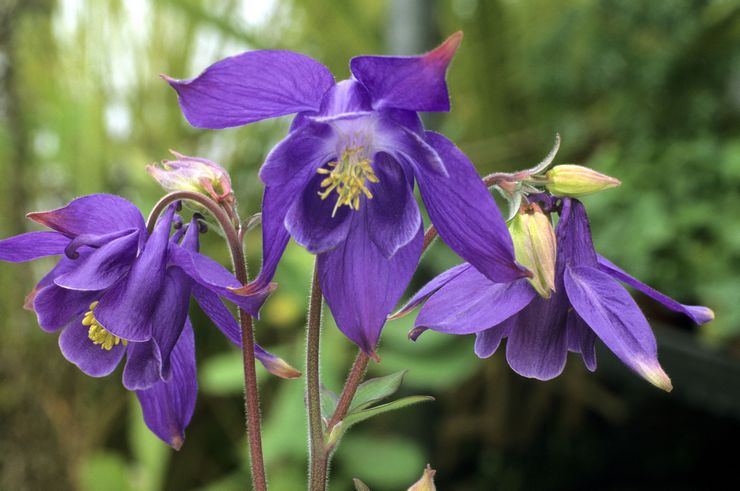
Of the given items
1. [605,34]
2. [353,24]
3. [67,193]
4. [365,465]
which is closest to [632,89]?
[605,34]

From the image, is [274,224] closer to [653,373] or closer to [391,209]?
[391,209]

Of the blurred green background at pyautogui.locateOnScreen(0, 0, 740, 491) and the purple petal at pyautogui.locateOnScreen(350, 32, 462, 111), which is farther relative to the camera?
the blurred green background at pyautogui.locateOnScreen(0, 0, 740, 491)

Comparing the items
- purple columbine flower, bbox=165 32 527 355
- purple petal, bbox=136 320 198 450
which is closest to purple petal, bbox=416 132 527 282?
purple columbine flower, bbox=165 32 527 355

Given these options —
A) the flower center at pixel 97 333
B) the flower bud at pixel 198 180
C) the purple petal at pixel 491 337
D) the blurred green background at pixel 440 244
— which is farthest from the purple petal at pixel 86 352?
the blurred green background at pixel 440 244

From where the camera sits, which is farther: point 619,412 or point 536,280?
point 619,412

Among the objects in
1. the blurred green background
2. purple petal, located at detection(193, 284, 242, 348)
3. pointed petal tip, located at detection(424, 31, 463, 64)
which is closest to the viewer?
pointed petal tip, located at detection(424, 31, 463, 64)

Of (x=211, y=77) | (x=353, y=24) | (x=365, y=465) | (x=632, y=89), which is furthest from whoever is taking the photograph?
(x=353, y=24)

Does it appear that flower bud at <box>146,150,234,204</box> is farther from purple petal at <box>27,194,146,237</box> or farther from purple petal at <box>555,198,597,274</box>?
purple petal at <box>555,198,597,274</box>

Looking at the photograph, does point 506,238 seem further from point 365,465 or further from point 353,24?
point 353,24

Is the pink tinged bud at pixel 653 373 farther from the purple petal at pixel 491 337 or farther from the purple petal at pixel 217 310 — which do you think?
the purple petal at pixel 217 310
